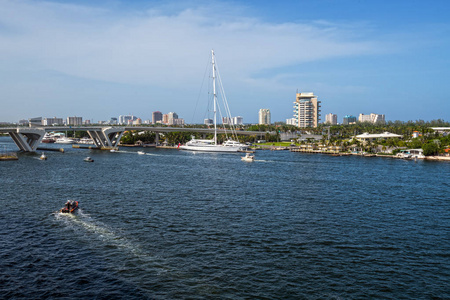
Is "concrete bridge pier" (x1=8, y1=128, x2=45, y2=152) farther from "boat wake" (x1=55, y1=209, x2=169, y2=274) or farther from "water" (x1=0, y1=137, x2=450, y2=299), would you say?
"boat wake" (x1=55, y1=209, x2=169, y2=274)

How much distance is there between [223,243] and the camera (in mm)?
28547

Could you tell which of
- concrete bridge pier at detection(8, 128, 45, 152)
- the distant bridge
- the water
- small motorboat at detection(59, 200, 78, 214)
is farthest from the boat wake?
the distant bridge

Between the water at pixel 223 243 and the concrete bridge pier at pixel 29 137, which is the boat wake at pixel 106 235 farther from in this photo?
the concrete bridge pier at pixel 29 137

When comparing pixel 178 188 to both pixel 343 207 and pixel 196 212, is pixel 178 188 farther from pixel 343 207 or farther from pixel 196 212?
pixel 343 207

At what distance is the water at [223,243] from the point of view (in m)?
21.5

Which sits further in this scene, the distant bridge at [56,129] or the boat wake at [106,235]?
the distant bridge at [56,129]

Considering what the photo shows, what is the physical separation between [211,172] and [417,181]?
1473 inches

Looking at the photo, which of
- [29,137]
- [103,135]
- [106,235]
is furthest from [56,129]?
[106,235]

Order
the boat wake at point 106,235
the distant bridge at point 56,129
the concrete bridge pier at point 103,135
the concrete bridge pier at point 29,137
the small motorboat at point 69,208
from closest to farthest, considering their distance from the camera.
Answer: the boat wake at point 106,235 < the small motorboat at point 69,208 < the concrete bridge pier at point 29,137 < the distant bridge at point 56,129 < the concrete bridge pier at point 103,135

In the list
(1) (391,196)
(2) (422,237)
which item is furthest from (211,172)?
(2) (422,237)

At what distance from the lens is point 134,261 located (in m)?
24.8

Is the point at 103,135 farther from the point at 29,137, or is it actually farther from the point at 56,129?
the point at 29,137

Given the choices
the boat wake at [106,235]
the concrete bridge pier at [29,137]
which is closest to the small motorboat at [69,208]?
the boat wake at [106,235]

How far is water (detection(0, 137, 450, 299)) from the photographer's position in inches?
845
